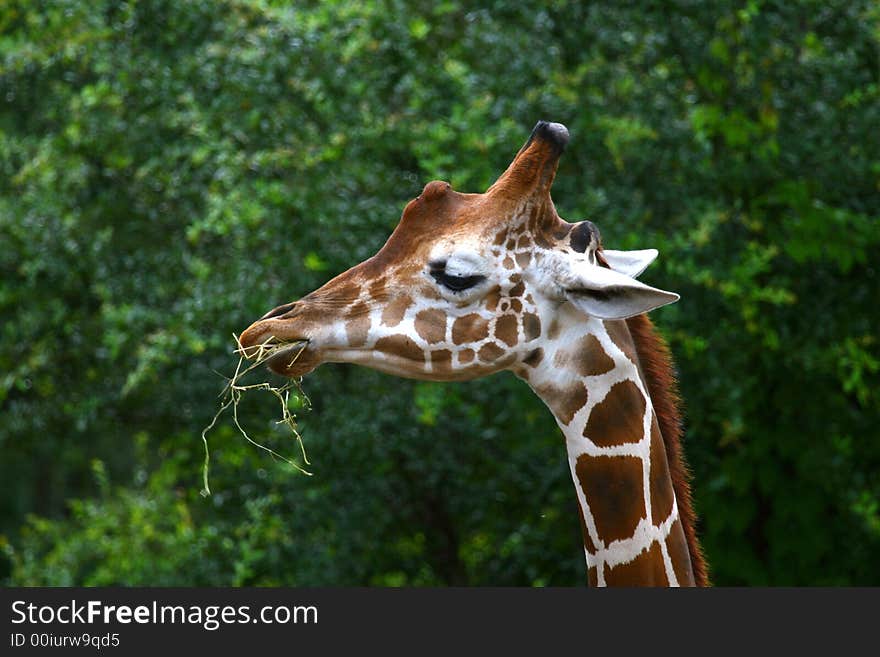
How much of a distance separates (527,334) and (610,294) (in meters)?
0.23

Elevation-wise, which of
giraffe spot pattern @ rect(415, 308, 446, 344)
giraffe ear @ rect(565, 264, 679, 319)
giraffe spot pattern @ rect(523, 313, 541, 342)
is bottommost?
giraffe spot pattern @ rect(415, 308, 446, 344)

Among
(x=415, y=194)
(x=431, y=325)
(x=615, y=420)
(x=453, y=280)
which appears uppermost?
(x=453, y=280)

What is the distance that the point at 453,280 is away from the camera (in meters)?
3.03

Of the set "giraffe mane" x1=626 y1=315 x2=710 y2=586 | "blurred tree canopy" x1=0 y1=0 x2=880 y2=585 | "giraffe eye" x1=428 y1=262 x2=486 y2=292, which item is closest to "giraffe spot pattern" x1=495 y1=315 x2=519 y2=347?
"giraffe eye" x1=428 y1=262 x2=486 y2=292

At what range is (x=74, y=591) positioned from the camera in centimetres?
327

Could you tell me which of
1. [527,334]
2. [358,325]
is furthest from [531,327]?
[358,325]

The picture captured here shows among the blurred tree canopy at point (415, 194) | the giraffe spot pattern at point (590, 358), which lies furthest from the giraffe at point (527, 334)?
the blurred tree canopy at point (415, 194)

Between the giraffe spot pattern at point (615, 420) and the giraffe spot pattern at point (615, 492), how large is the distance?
4 cm

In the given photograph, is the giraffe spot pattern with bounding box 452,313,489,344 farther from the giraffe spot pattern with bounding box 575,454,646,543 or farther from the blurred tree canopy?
the blurred tree canopy

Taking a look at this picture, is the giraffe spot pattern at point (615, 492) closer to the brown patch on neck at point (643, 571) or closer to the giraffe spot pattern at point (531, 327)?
the brown patch on neck at point (643, 571)

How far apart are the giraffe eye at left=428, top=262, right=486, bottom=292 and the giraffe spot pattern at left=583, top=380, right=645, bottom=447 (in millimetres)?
402

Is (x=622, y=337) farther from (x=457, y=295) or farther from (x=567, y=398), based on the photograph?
(x=457, y=295)

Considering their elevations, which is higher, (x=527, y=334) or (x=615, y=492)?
(x=527, y=334)

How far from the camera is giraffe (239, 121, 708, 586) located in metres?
3.02
